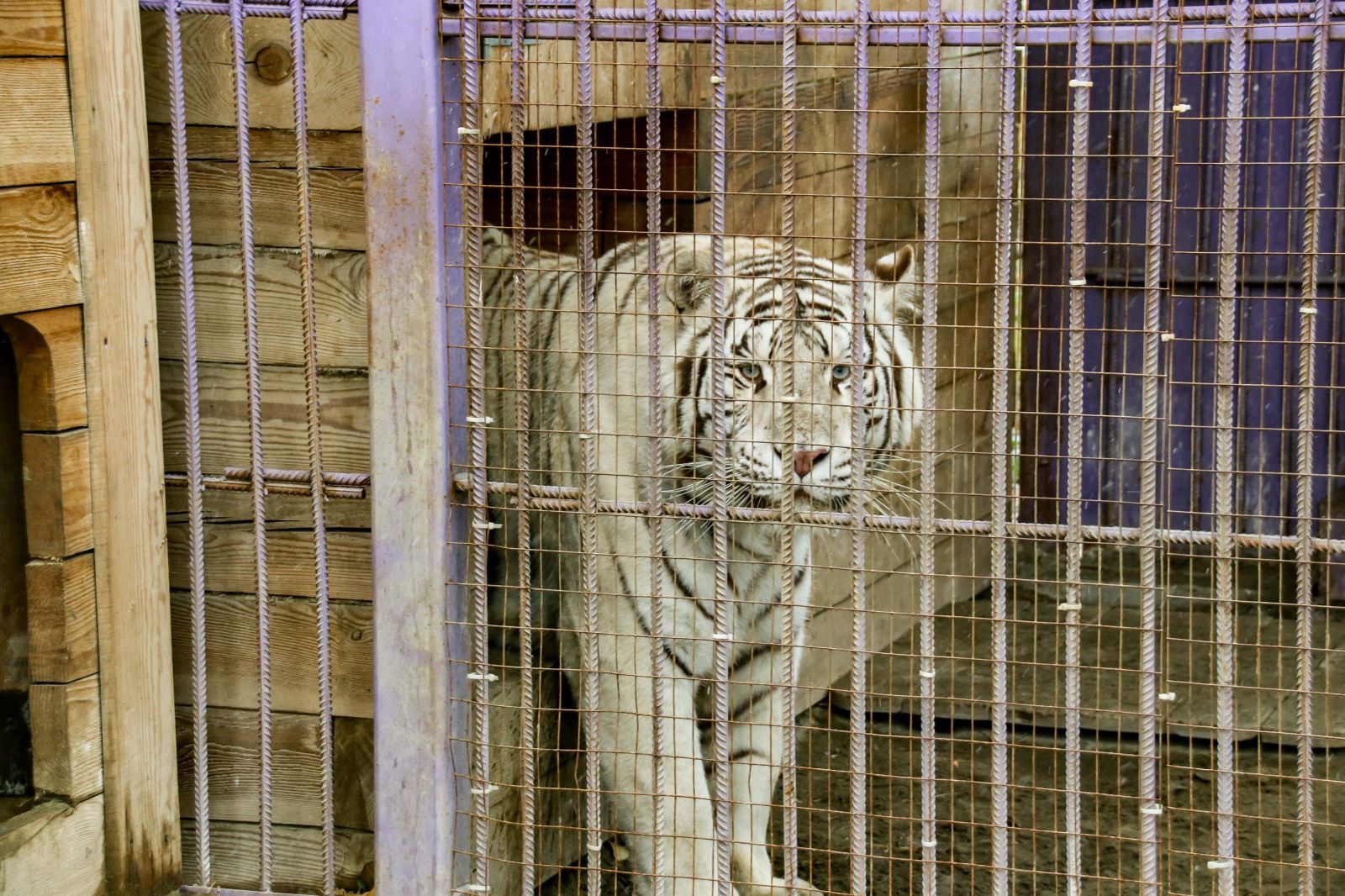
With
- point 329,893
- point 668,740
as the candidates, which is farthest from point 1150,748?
point 329,893

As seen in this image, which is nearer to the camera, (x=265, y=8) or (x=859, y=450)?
(x=859, y=450)

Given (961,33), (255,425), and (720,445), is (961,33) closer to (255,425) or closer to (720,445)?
(720,445)

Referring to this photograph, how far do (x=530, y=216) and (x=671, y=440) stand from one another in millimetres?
948

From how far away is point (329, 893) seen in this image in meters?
2.76

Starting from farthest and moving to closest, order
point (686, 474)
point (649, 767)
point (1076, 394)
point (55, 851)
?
point (686, 474) → point (649, 767) → point (55, 851) → point (1076, 394)

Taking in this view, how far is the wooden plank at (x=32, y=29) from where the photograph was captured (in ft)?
8.16

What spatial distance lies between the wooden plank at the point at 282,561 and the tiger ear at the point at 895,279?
1168 mm

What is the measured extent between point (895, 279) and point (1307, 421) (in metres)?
1.01

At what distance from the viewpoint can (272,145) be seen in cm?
285

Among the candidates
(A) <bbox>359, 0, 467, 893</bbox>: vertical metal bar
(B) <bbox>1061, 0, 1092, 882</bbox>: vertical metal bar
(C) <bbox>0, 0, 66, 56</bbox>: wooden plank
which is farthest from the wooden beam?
(B) <bbox>1061, 0, 1092, 882</bbox>: vertical metal bar

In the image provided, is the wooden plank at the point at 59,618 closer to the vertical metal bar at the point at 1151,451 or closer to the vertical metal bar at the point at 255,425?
the vertical metal bar at the point at 255,425

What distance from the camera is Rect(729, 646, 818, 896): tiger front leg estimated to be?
3211 millimetres

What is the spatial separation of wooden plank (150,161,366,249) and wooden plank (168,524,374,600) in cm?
57

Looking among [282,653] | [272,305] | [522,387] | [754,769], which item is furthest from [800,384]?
[282,653]
